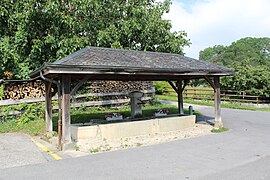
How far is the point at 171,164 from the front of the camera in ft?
17.6

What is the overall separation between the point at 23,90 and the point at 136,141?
649cm

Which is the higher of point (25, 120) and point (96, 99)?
point (96, 99)

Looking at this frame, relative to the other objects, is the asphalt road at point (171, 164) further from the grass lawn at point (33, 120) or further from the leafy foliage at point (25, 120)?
the leafy foliage at point (25, 120)

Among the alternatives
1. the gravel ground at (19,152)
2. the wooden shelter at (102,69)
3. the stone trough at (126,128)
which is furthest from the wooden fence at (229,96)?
the gravel ground at (19,152)

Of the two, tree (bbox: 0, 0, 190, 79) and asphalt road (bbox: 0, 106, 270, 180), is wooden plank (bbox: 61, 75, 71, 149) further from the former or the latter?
tree (bbox: 0, 0, 190, 79)

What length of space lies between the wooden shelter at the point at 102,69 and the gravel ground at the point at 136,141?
70cm

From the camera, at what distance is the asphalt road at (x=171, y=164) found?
4723 mm

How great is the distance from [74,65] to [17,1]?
23.5 feet

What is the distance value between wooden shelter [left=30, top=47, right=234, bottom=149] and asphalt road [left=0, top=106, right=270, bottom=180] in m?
1.64

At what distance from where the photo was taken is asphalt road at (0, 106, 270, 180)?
15.5 ft

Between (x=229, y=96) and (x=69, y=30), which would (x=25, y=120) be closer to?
(x=69, y=30)

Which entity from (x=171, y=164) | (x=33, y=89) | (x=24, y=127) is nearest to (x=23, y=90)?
(x=33, y=89)

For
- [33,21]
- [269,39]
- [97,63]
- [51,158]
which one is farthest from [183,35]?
[269,39]

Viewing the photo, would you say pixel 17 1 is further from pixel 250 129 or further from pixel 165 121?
pixel 250 129
